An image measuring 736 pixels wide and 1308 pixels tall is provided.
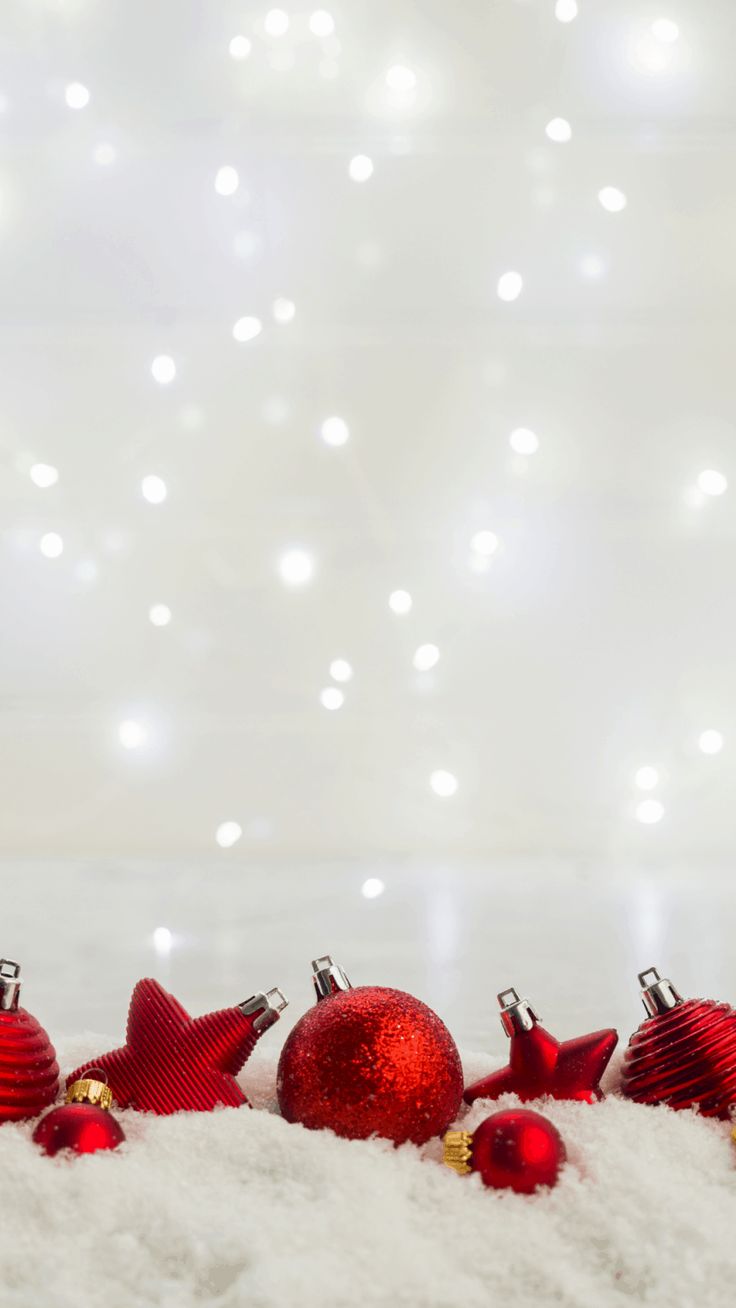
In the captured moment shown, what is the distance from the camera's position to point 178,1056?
62 cm

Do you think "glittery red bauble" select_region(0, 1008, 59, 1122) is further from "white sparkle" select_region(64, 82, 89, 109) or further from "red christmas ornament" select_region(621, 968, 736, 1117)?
"white sparkle" select_region(64, 82, 89, 109)

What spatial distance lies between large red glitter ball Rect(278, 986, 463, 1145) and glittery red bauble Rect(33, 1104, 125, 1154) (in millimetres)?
99

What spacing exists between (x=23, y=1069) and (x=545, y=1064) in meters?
0.29

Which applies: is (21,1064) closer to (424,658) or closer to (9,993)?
(9,993)

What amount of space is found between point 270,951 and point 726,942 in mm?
442

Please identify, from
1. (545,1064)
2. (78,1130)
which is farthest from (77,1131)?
(545,1064)

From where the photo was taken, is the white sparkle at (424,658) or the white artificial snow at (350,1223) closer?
the white artificial snow at (350,1223)

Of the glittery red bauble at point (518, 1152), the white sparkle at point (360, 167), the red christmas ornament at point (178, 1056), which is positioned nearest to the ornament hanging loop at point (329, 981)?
the red christmas ornament at point (178, 1056)

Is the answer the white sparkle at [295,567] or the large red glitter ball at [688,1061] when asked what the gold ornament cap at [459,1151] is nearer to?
the large red glitter ball at [688,1061]

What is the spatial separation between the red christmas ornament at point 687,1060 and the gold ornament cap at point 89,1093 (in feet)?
0.97

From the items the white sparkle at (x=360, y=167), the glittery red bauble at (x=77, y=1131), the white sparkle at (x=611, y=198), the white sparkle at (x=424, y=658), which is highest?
the white sparkle at (x=360, y=167)

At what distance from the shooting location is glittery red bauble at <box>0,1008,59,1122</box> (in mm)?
578

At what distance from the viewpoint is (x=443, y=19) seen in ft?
4.70

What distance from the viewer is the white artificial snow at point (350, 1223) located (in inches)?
17.1
